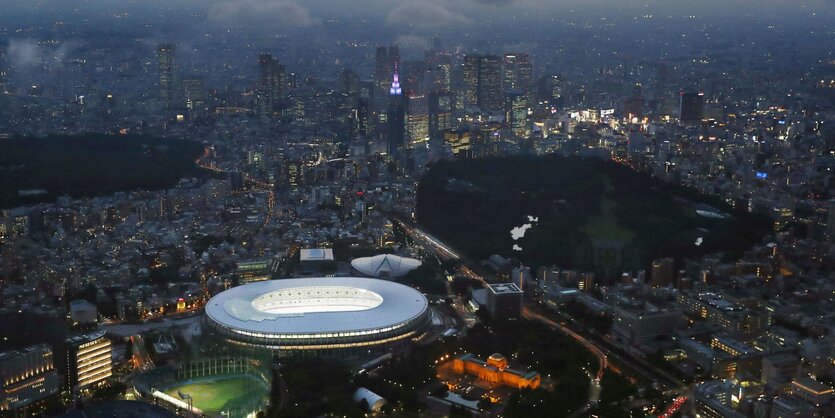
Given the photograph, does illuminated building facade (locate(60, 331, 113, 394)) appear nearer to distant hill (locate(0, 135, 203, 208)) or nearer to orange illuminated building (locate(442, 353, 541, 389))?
orange illuminated building (locate(442, 353, 541, 389))

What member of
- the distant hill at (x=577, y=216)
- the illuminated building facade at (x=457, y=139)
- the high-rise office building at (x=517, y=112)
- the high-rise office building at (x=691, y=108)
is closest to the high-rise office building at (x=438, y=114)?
the illuminated building facade at (x=457, y=139)

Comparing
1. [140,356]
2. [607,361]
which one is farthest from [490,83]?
[140,356]

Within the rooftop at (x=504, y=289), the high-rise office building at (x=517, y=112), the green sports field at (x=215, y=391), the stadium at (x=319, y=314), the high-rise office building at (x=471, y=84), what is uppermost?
the high-rise office building at (x=471, y=84)

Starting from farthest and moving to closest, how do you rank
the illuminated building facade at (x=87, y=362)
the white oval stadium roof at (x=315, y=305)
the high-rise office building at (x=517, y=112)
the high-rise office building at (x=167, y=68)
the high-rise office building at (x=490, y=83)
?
the high-rise office building at (x=490, y=83), the high-rise office building at (x=517, y=112), the high-rise office building at (x=167, y=68), the white oval stadium roof at (x=315, y=305), the illuminated building facade at (x=87, y=362)

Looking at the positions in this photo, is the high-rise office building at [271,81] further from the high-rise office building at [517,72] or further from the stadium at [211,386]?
the stadium at [211,386]

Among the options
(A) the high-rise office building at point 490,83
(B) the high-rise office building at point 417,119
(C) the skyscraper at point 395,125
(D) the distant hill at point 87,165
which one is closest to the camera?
(D) the distant hill at point 87,165

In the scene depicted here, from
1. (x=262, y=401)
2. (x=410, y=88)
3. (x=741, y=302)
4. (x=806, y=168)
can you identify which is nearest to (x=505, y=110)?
(x=410, y=88)

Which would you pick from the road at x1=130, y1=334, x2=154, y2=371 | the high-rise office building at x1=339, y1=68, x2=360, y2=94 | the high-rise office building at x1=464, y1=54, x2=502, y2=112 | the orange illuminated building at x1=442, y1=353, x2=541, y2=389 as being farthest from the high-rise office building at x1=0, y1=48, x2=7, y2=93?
the orange illuminated building at x1=442, y1=353, x2=541, y2=389

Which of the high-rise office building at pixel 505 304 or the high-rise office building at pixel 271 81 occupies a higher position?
the high-rise office building at pixel 271 81
